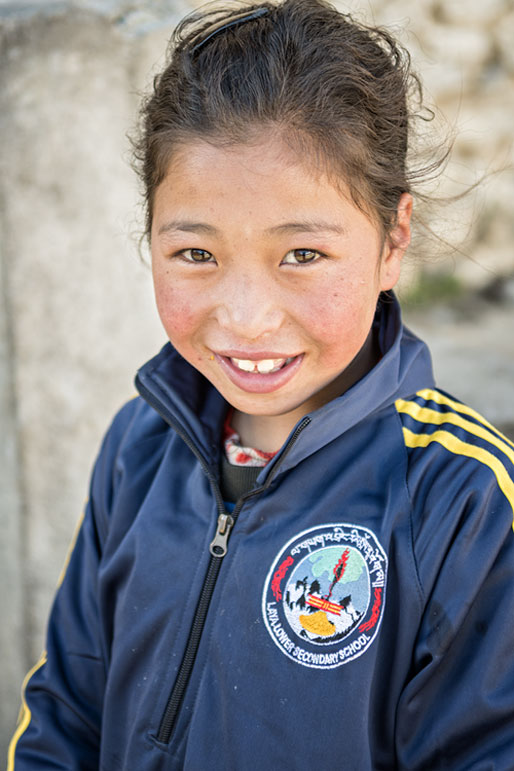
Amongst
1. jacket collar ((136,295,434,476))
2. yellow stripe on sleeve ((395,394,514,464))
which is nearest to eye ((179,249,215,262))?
jacket collar ((136,295,434,476))

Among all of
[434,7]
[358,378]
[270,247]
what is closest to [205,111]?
[270,247]

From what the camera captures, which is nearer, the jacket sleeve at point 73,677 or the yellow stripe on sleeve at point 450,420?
the yellow stripe on sleeve at point 450,420

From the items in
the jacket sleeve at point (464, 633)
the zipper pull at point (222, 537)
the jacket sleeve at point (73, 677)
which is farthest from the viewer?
the jacket sleeve at point (73, 677)

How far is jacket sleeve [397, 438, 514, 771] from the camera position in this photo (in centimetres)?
113

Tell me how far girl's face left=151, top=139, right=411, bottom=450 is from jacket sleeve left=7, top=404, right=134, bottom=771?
45 cm

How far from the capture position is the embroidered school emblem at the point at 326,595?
4.01 ft

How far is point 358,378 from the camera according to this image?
4.74ft

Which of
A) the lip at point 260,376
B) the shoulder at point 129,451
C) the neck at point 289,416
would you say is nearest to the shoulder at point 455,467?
the neck at point 289,416

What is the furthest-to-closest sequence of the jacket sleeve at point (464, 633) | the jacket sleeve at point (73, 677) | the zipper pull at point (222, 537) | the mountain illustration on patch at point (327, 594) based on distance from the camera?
1. the jacket sleeve at point (73, 677)
2. the zipper pull at point (222, 537)
3. the mountain illustration on patch at point (327, 594)
4. the jacket sleeve at point (464, 633)

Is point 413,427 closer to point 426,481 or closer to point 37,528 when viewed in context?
point 426,481

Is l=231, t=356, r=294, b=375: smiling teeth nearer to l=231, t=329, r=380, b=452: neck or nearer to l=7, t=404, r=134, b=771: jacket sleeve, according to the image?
l=231, t=329, r=380, b=452: neck

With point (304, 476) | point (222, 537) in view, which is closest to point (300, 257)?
point (304, 476)

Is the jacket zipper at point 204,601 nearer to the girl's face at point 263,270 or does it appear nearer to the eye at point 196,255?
the girl's face at point 263,270

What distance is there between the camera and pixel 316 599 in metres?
1.26
